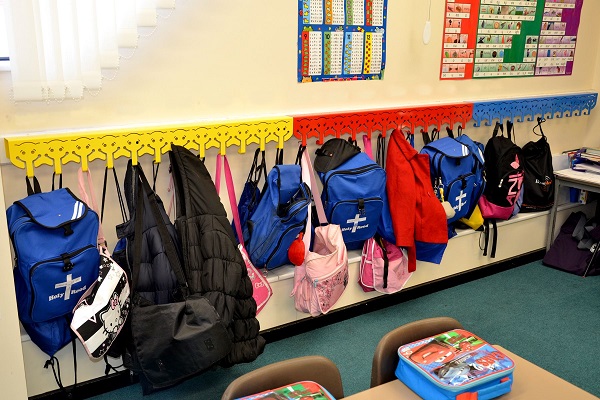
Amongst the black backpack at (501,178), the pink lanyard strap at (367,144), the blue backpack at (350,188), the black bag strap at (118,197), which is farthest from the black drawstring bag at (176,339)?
→ the black backpack at (501,178)

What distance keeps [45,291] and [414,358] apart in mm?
1324

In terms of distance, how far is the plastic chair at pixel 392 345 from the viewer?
1663 mm

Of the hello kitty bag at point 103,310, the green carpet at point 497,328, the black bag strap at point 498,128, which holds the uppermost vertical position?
the black bag strap at point 498,128

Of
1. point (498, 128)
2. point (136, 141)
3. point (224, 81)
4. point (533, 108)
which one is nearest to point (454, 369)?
point (136, 141)

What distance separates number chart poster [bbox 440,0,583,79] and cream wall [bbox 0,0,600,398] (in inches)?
6.2

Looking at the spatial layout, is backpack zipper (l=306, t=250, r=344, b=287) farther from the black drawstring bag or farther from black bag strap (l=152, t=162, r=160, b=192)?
black bag strap (l=152, t=162, r=160, b=192)

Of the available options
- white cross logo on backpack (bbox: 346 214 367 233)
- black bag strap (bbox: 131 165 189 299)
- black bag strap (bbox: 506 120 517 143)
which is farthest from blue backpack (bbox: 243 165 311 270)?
black bag strap (bbox: 506 120 517 143)

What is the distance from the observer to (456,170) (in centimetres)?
317

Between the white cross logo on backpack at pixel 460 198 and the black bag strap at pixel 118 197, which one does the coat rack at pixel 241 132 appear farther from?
the white cross logo on backpack at pixel 460 198

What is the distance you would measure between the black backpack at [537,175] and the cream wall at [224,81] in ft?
2.90

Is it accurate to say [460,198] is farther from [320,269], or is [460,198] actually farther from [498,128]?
[320,269]

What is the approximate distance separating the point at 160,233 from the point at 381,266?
1276 millimetres

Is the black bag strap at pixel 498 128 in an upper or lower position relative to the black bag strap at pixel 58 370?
upper

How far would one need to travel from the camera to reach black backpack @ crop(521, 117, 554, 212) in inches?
148
